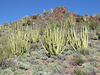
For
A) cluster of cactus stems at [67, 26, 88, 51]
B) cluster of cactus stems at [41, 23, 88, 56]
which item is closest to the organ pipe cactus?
cluster of cactus stems at [41, 23, 88, 56]

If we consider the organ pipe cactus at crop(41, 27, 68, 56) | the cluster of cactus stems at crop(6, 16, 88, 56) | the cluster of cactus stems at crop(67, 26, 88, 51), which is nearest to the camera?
the organ pipe cactus at crop(41, 27, 68, 56)

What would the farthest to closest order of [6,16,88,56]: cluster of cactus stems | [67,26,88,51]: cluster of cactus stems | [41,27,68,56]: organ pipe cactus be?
1. [67,26,88,51]: cluster of cactus stems
2. [6,16,88,56]: cluster of cactus stems
3. [41,27,68,56]: organ pipe cactus

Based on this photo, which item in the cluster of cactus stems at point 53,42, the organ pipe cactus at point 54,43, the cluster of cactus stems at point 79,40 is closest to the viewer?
the organ pipe cactus at point 54,43

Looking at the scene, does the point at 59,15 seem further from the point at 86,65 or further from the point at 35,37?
the point at 86,65

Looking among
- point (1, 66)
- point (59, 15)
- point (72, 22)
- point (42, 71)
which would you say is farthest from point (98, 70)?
point (59, 15)

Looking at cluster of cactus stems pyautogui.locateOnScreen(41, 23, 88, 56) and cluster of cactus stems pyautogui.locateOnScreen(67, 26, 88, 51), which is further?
cluster of cactus stems pyautogui.locateOnScreen(67, 26, 88, 51)

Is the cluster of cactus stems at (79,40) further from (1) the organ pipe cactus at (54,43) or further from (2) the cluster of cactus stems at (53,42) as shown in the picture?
(1) the organ pipe cactus at (54,43)

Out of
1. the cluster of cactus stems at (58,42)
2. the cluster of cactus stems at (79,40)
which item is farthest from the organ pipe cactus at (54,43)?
the cluster of cactus stems at (79,40)

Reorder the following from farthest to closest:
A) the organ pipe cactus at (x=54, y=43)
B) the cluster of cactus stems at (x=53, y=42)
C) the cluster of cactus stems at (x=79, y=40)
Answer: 1. the cluster of cactus stems at (x=79, y=40)
2. the cluster of cactus stems at (x=53, y=42)
3. the organ pipe cactus at (x=54, y=43)

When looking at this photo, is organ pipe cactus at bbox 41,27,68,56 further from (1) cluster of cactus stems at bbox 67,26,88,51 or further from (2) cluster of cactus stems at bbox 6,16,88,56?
(1) cluster of cactus stems at bbox 67,26,88,51

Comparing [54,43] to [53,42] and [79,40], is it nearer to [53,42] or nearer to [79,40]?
[53,42]

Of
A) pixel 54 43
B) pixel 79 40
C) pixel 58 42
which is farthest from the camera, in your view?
pixel 79 40

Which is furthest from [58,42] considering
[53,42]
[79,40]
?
[79,40]

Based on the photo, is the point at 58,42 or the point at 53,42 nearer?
the point at 53,42
